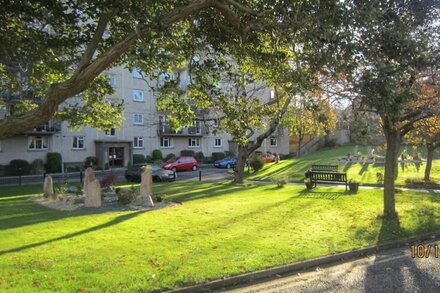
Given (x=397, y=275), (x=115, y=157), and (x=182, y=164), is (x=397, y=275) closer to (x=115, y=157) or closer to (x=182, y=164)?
(x=182, y=164)

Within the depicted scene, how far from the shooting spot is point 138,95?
4878 cm

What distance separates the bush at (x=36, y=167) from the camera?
38188 mm

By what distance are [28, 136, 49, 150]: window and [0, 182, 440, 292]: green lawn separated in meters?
24.6

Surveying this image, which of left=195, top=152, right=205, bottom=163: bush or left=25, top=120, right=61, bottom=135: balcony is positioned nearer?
left=25, top=120, right=61, bottom=135: balcony

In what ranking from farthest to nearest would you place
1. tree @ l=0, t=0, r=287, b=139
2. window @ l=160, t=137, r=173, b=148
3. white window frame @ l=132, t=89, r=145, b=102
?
window @ l=160, t=137, r=173, b=148
white window frame @ l=132, t=89, r=145, b=102
tree @ l=0, t=0, r=287, b=139

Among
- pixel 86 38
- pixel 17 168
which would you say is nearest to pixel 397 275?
pixel 86 38

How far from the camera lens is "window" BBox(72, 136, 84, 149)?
139ft

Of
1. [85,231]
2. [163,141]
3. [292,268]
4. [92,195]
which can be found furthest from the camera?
[163,141]

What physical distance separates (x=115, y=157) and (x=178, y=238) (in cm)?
3739

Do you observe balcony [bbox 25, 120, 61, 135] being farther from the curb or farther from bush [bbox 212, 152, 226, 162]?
the curb

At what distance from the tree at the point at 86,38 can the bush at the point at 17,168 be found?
25.5 metres

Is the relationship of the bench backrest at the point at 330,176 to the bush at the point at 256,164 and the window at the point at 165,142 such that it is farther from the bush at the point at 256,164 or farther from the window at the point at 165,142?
the window at the point at 165,142

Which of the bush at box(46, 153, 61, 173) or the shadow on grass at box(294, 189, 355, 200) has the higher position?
the bush at box(46, 153, 61, 173)

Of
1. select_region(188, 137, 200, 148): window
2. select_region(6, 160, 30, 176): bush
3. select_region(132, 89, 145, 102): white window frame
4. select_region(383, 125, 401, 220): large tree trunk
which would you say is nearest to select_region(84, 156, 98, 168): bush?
select_region(6, 160, 30, 176): bush
